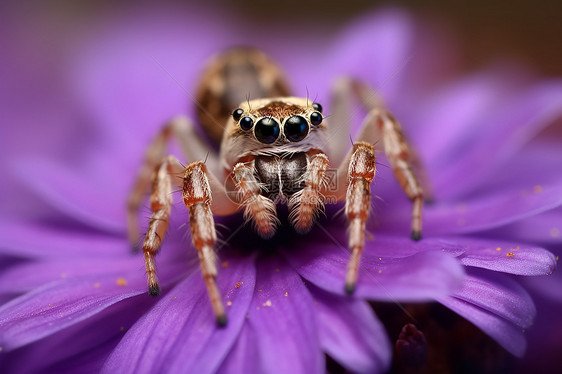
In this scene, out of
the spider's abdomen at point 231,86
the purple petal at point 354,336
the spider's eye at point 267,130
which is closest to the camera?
the purple petal at point 354,336

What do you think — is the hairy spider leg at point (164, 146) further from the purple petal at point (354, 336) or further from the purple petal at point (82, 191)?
the purple petal at point (354, 336)

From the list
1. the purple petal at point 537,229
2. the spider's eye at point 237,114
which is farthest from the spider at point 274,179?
the purple petal at point 537,229

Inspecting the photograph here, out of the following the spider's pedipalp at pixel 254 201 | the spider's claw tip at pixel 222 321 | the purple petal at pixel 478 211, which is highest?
the spider's pedipalp at pixel 254 201

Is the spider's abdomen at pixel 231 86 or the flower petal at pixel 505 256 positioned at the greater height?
the spider's abdomen at pixel 231 86

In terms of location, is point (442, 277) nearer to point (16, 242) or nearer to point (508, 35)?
point (16, 242)

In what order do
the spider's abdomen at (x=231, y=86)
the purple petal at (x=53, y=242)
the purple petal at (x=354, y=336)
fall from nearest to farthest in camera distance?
the purple petal at (x=354, y=336)
the purple petal at (x=53, y=242)
the spider's abdomen at (x=231, y=86)

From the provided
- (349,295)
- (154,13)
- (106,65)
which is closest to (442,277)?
(349,295)

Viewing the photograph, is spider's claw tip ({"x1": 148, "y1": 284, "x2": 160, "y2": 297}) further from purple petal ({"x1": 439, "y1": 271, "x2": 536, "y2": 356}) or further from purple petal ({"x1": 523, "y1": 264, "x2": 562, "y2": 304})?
purple petal ({"x1": 523, "y1": 264, "x2": 562, "y2": 304})

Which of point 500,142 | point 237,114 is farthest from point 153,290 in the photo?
point 500,142
